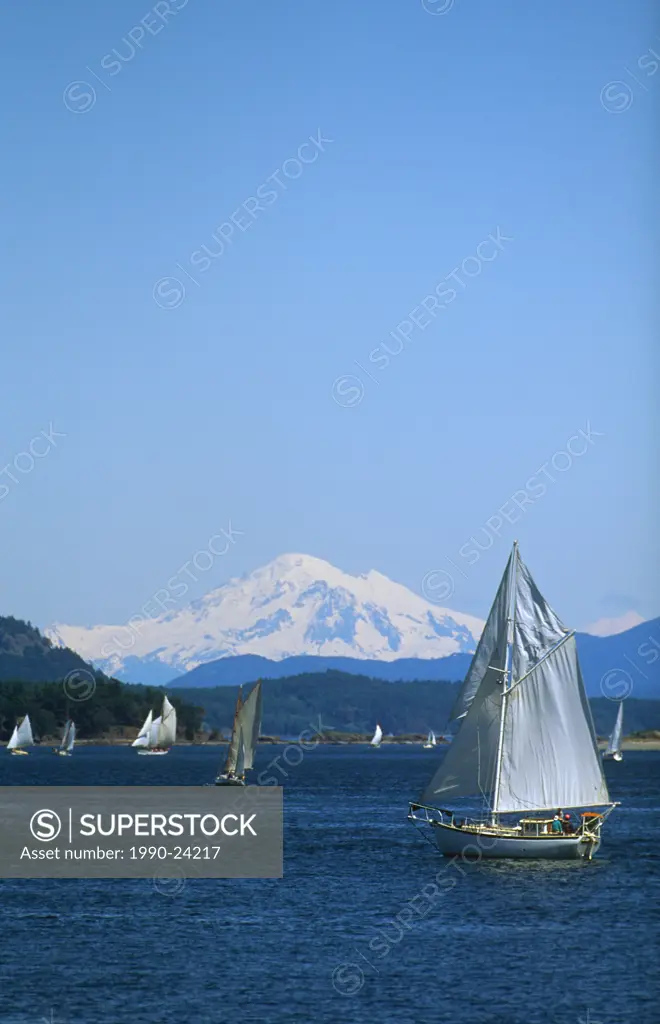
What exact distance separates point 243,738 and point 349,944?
89.3 metres

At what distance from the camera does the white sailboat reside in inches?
5846

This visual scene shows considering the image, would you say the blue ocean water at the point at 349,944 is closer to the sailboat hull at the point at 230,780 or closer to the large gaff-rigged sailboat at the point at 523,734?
the large gaff-rigged sailboat at the point at 523,734

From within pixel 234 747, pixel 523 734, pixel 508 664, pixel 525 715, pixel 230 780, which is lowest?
pixel 523 734

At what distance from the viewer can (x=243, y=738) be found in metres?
151

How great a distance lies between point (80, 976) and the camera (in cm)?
5562

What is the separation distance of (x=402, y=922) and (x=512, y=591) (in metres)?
26.8

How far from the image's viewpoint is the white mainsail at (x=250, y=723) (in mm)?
147887

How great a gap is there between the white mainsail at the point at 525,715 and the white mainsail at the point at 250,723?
5839cm

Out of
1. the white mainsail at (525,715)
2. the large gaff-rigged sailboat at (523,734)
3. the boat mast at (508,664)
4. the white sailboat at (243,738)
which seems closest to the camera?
the large gaff-rigged sailboat at (523,734)

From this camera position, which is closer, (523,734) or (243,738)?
(523,734)

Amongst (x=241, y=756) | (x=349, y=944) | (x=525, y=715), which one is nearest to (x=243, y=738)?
(x=241, y=756)

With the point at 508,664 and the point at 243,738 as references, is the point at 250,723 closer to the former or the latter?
the point at 243,738

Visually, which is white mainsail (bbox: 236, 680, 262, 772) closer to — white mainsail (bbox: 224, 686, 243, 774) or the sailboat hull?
white mainsail (bbox: 224, 686, 243, 774)

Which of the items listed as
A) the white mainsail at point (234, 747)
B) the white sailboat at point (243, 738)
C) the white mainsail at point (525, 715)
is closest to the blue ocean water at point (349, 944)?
the white mainsail at point (525, 715)
